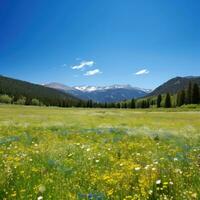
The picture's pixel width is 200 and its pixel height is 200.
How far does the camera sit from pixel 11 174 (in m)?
7.43

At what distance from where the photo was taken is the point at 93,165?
852 cm

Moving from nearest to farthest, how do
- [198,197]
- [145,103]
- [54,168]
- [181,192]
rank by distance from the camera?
[198,197] < [181,192] < [54,168] < [145,103]

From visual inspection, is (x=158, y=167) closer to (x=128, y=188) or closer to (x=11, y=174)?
(x=128, y=188)

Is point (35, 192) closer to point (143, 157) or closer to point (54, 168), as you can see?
point (54, 168)

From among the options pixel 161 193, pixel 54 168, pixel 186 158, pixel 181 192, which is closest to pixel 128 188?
pixel 161 193

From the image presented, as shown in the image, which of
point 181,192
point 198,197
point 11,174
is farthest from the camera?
point 11,174

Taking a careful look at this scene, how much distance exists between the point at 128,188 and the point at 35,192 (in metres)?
1.91

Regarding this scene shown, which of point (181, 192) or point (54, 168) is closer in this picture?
point (181, 192)

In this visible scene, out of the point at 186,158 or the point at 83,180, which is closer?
the point at 83,180

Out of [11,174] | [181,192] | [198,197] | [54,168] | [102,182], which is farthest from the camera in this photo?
[54,168]

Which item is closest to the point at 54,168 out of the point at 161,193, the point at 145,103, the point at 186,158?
the point at 161,193

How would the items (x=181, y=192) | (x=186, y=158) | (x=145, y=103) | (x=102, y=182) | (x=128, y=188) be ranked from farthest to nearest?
(x=145, y=103) → (x=186, y=158) → (x=102, y=182) → (x=128, y=188) → (x=181, y=192)

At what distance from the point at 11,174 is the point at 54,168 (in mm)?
1203

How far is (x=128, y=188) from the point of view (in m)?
6.28
